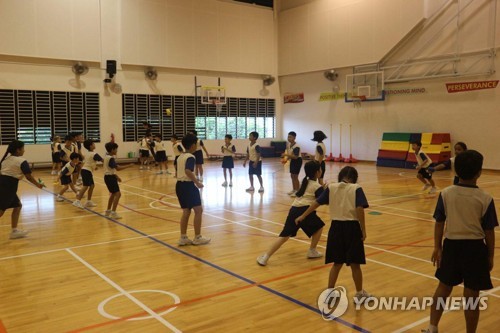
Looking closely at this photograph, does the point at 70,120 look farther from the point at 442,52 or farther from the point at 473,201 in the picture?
the point at 473,201

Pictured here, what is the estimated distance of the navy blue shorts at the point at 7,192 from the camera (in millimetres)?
7371

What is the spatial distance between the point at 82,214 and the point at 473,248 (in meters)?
8.21

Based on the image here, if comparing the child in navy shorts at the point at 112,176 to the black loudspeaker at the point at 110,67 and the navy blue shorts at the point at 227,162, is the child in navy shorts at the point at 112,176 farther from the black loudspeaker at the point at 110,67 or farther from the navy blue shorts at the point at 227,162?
the black loudspeaker at the point at 110,67

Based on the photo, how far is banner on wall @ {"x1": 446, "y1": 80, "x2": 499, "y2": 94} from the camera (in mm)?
17469

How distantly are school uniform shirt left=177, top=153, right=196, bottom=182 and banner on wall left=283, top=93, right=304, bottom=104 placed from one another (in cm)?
1951

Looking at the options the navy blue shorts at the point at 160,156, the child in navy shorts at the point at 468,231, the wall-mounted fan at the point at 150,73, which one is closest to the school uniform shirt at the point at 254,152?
the navy blue shorts at the point at 160,156

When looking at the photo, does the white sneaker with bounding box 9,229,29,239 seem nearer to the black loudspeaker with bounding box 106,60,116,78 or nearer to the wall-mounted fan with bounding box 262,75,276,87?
the black loudspeaker with bounding box 106,60,116,78

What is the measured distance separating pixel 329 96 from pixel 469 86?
24.2 feet

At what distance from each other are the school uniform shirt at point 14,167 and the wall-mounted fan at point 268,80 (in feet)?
66.4

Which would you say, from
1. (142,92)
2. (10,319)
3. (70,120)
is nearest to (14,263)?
(10,319)

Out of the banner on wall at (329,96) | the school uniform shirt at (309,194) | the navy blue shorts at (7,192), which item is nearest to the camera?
the school uniform shirt at (309,194)

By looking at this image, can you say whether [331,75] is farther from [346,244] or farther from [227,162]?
[346,244]

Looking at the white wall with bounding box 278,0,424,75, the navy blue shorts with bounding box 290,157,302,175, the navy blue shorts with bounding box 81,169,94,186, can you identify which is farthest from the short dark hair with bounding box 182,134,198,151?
the white wall with bounding box 278,0,424,75

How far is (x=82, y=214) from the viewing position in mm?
9797
